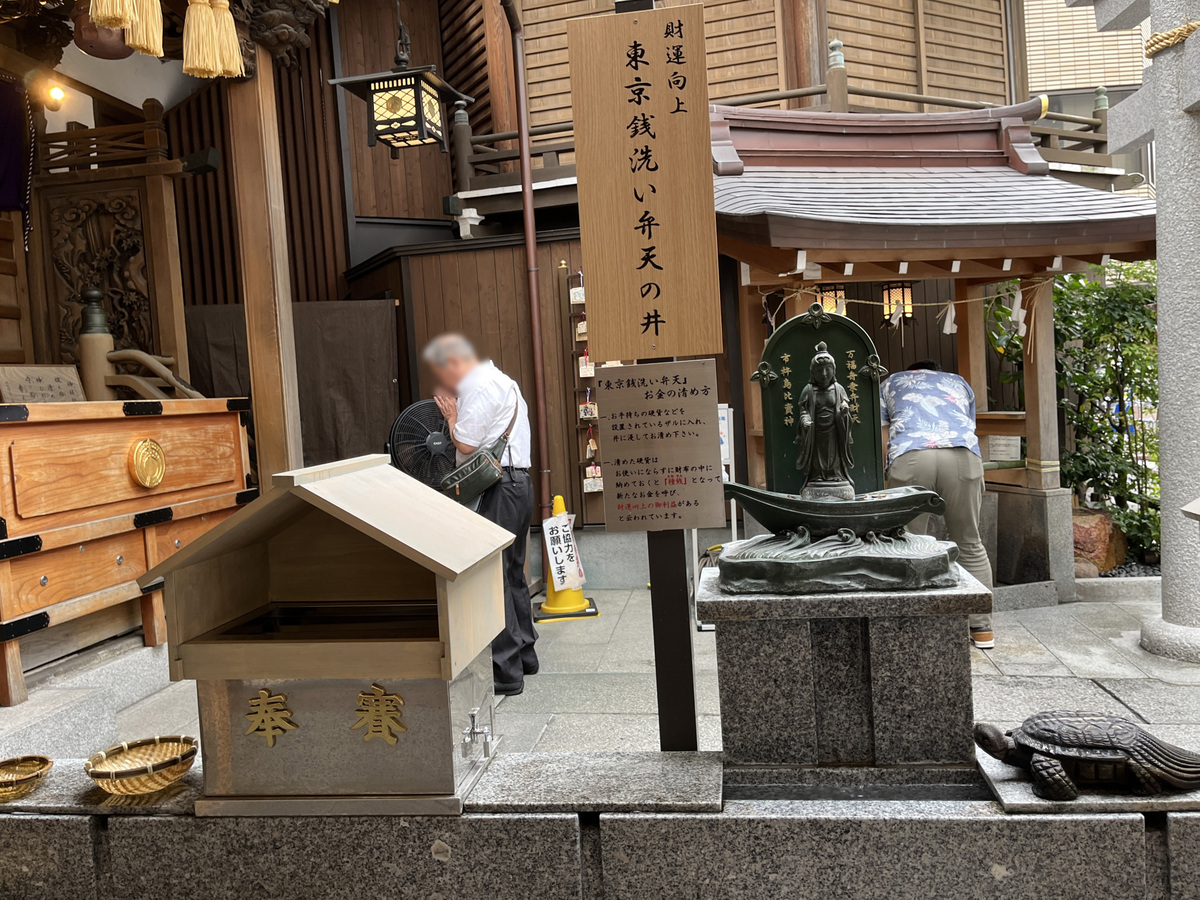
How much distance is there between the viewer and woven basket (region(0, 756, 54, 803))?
2830 mm

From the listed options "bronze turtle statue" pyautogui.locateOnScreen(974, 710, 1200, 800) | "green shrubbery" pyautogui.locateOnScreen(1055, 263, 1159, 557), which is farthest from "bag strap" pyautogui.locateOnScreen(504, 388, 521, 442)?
"green shrubbery" pyautogui.locateOnScreen(1055, 263, 1159, 557)

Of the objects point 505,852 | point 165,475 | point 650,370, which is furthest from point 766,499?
point 165,475

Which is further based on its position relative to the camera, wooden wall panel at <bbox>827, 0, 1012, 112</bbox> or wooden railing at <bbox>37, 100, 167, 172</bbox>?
wooden wall panel at <bbox>827, 0, 1012, 112</bbox>

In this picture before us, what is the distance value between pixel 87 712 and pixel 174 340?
13.8ft

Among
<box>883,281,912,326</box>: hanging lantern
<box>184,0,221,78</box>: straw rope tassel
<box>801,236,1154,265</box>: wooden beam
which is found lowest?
<box>883,281,912,326</box>: hanging lantern

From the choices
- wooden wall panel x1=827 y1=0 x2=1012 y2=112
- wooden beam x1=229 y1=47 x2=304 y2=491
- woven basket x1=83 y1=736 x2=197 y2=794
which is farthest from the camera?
wooden wall panel x1=827 y1=0 x2=1012 y2=112

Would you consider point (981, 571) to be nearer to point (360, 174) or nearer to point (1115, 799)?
point (1115, 799)

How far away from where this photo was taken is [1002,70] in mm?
11023

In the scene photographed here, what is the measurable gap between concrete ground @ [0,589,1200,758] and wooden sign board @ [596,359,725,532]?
71.0 inches

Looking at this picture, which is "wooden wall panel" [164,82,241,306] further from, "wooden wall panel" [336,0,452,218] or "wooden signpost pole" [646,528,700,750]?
"wooden signpost pole" [646,528,700,750]

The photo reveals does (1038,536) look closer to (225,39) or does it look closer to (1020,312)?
(1020,312)

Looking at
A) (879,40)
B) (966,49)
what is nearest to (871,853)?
(879,40)

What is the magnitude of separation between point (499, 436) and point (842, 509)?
2633 mm

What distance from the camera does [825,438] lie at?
3412mm
